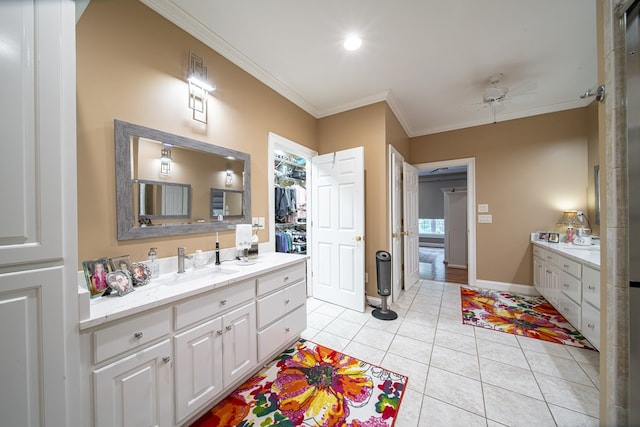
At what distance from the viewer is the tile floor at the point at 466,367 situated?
4.64 ft

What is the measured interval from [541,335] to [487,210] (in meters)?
2.05

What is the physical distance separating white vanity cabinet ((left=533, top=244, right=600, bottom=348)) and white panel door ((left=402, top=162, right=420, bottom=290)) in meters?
1.69

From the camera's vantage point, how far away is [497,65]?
241cm

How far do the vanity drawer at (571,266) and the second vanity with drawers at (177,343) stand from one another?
296 centimetres

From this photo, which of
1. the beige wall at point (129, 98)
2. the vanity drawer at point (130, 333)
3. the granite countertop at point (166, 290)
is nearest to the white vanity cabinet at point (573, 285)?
the granite countertop at point (166, 290)

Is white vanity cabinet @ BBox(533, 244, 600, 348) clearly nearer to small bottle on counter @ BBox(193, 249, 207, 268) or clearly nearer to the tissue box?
the tissue box

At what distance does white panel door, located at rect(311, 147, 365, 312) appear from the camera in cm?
284

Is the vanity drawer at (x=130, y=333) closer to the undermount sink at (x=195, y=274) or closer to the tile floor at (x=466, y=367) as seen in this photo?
the undermount sink at (x=195, y=274)

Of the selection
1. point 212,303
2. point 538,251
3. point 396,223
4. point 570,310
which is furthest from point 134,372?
point 538,251

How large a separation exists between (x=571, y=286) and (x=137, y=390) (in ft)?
12.4

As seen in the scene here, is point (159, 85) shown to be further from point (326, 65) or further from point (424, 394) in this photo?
point (424, 394)

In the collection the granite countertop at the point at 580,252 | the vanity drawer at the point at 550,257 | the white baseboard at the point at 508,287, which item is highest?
the granite countertop at the point at 580,252

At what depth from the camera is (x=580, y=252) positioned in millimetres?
2379

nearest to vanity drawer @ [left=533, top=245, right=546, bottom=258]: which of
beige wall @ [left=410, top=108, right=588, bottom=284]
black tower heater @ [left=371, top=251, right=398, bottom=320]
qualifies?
beige wall @ [left=410, top=108, right=588, bottom=284]
